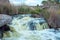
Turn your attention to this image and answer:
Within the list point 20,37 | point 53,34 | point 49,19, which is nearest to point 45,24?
point 49,19

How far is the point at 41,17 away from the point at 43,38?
2.56 metres

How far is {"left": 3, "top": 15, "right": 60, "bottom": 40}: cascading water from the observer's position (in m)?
9.72

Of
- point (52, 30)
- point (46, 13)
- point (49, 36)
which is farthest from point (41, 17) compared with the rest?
point (49, 36)

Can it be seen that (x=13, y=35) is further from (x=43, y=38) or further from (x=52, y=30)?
(x=52, y=30)

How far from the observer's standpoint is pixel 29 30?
1070 cm

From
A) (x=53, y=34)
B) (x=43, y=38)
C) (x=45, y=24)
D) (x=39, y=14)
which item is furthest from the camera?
(x=39, y=14)

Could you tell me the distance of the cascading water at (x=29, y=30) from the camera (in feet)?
31.9

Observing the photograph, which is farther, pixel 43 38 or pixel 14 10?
pixel 14 10

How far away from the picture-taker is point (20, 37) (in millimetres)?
9664

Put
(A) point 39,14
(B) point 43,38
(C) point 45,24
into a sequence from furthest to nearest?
(A) point 39,14
(C) point 45,24
(B) point 43,38

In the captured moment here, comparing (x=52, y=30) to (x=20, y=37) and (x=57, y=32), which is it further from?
(x=20, y=37)

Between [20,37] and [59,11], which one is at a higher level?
[59,11]

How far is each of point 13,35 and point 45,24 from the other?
2.10 metres

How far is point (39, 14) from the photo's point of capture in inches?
490
